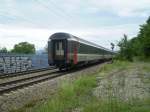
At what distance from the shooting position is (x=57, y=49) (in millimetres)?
26328

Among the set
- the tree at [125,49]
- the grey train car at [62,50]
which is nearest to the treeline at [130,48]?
the tree at [125,49]

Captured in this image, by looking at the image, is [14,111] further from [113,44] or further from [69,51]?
[113,44]

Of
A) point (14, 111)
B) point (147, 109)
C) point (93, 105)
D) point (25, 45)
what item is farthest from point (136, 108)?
point (25, 45)

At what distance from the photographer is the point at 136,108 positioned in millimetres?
8023

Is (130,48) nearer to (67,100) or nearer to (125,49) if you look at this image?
(125,49)

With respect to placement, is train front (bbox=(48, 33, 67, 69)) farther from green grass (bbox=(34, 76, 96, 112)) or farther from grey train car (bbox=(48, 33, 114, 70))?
green grass (bbox=(34, 76, 96, 112))

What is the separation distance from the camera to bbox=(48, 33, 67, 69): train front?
85.1ft

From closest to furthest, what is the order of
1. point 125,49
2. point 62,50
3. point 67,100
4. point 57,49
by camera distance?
point 67,100 < point 62,50 < point 57,49 < point 125,49

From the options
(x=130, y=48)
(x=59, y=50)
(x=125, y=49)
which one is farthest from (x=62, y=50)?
(x=130, y=48)

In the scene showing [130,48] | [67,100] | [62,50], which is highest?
[130,48]

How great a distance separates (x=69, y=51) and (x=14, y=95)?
1360 centimetres

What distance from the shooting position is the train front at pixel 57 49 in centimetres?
2595

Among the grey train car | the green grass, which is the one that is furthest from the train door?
the green grass

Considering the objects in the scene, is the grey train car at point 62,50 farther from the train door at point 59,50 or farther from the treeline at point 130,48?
the treeline at point 130,48
